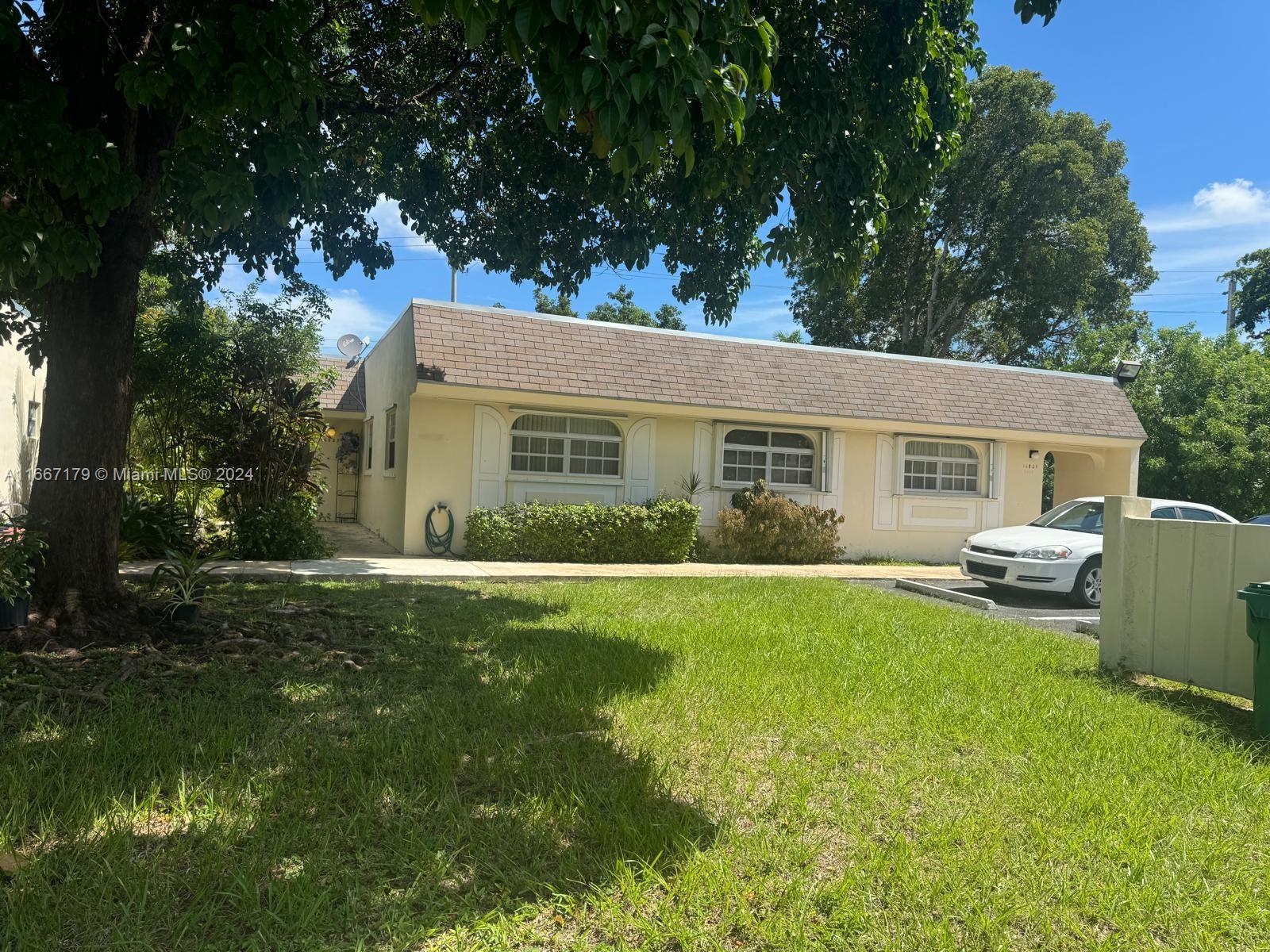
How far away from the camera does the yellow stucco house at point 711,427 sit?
43.5 feet

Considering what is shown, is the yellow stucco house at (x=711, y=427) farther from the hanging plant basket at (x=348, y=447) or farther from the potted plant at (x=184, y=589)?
the potted plant at (x=184, y=589)

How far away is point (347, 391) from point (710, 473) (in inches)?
427

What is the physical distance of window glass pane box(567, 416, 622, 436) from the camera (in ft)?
46.7

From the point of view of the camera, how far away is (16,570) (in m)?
5.58

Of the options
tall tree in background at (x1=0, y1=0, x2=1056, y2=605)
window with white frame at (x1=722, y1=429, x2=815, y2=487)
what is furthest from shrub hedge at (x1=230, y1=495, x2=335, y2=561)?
window with white frame at (x1=722, y1=429, x2=815, y2=487)

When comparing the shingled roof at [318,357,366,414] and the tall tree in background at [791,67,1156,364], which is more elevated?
the tall tree in background at [791,67,1156,364]

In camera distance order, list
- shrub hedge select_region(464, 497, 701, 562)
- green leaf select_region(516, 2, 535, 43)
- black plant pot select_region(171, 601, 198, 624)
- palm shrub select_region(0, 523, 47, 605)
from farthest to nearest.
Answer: shrub hedge select_region(464, 497, 701, 562) → black plant pot select_region(171, 601, 198, 624) → palm shrub select_region(0, 523, 47, 605) → green leaf select_region(516, 2, 535, 43)

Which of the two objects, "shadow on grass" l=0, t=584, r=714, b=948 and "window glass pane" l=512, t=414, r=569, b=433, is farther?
"window glass pane" l=512, t=414, r=569, b=433

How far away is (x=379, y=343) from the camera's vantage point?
17.7 metres

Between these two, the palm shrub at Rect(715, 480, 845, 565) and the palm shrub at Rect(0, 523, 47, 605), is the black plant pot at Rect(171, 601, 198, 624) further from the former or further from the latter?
the palm shrub at Rect(715, 480, 845, 565)

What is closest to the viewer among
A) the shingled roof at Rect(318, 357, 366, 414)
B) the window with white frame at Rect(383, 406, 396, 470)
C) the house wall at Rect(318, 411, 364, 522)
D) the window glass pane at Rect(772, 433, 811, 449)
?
the window with white frame at Rect(383, 406, 396, 470)

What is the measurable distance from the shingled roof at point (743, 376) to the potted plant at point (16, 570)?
6.65 meters

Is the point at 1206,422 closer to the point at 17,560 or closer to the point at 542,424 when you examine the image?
the point at 542,424

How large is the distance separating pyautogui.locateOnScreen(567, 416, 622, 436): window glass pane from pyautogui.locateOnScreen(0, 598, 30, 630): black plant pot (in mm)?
9156
